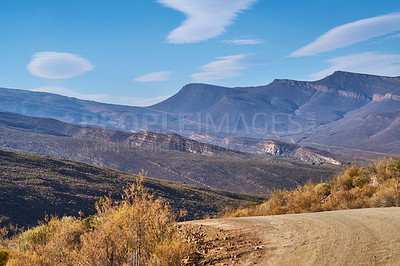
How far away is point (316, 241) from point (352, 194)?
6.85 meters

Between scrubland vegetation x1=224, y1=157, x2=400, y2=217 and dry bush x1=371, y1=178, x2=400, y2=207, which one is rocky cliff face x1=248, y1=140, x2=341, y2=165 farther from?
dry bush x1=371, y1=178, x2=400, y2=207

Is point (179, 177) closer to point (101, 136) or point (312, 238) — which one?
point (312, 238)

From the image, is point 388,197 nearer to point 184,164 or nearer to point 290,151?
point 184,164

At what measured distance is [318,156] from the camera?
11700 centimetres

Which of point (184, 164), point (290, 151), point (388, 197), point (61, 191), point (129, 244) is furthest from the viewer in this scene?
point (290, 151)

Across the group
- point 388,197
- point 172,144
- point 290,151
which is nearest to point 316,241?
point 388,197

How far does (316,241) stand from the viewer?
20.8 ft

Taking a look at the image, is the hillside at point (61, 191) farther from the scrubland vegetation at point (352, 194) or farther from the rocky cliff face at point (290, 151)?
the rocky cliff face at point (290, 151)

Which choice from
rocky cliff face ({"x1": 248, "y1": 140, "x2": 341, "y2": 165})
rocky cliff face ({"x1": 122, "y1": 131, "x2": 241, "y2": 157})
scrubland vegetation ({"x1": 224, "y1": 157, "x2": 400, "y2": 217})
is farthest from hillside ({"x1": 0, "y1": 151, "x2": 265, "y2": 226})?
rocky cliff face ({"x1": 248, "y1": 140, "x2": 341, "y2": 165})

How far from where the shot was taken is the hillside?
88.2ft

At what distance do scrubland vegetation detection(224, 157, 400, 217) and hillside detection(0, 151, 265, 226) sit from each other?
9.28 m

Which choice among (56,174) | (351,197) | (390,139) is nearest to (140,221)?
(351,197)

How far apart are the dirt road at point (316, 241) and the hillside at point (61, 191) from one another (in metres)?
15.3

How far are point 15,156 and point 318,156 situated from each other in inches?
3871
